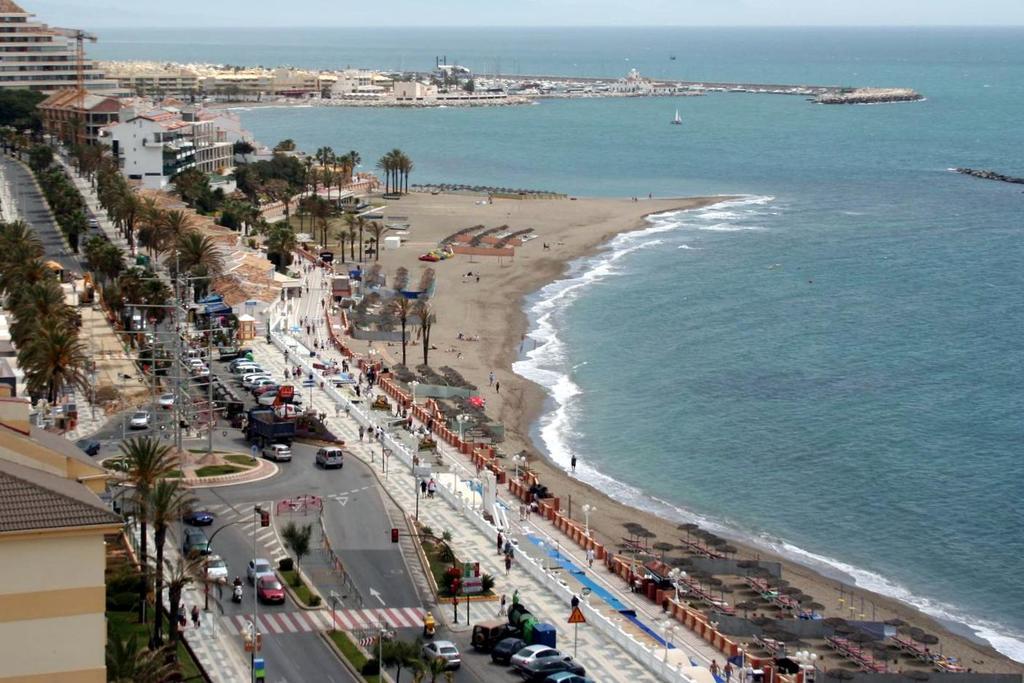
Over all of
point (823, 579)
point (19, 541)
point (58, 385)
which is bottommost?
point (823, 579)

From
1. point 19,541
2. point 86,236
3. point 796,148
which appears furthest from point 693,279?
point 796,148

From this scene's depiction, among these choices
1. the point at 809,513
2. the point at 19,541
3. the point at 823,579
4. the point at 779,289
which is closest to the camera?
the point at 19,541

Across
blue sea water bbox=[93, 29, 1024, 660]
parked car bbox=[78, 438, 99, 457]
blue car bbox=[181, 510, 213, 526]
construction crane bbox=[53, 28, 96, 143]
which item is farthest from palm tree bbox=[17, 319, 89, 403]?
construction crane bbox=[53, 28, 96, 143]

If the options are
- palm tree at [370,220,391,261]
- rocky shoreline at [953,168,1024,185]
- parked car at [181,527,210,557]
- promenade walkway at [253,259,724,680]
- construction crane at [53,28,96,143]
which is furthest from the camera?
rocky shoreline at [953,168,1024,185]

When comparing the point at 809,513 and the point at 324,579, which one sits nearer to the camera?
the point at 324,579

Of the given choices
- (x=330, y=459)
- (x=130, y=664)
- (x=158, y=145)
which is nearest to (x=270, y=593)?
(x=130, y=664)

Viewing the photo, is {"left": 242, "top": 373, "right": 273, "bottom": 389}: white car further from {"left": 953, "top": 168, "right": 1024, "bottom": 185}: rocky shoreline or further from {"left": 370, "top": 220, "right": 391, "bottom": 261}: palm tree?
{"left": 953, "top": 168, "right": 1024, "bottom": 185}: rocky shoreline

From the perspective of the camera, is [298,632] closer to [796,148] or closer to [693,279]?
[693,279]

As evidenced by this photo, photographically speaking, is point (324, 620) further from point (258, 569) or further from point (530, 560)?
point (530, 560)
